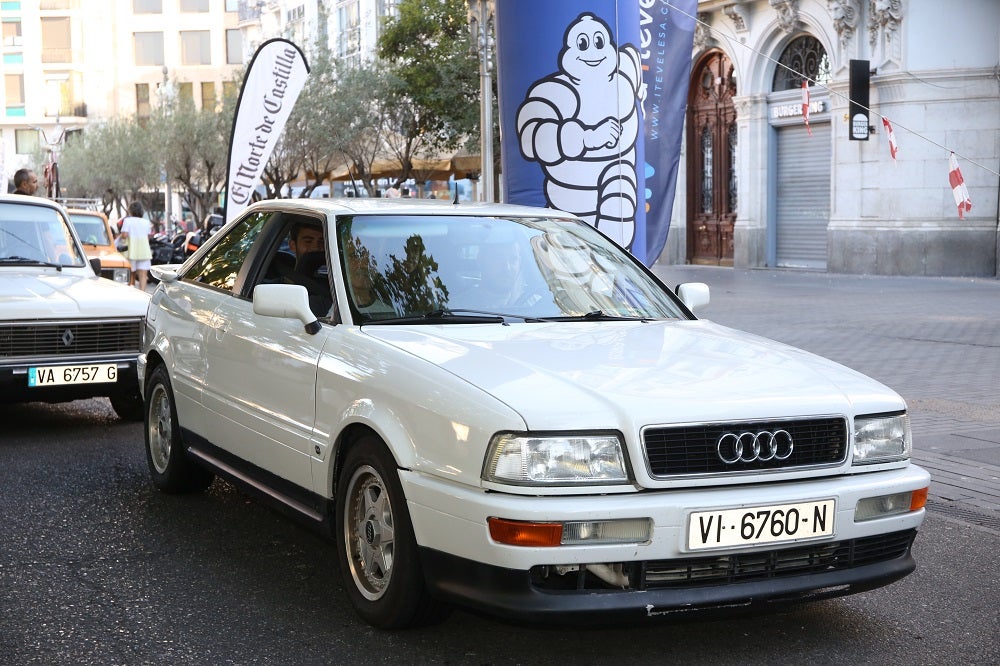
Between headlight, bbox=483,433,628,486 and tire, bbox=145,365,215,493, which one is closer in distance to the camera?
headlight, bbox=483,433,628,486

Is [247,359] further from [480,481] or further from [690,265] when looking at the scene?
[690,265]

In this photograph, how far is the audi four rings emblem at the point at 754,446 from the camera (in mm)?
3912

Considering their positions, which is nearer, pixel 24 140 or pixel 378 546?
pixel 378 546

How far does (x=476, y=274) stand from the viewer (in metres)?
5.12

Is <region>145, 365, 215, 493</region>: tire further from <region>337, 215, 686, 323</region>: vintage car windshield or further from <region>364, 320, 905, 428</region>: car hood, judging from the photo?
<region>364, 320, 905, 428</region>: car hood

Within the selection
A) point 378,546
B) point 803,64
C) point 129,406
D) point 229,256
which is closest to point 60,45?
point 803,64

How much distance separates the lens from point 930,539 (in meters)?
5.74

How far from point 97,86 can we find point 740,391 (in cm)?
9763

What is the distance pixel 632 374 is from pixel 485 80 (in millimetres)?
16283

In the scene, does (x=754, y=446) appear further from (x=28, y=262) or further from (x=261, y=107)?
(x=261, y=107)

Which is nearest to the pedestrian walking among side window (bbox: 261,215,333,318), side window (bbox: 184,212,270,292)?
side window (bbox: 184,212,270,292)

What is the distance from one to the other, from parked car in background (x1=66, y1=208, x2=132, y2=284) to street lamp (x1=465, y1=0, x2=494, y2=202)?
17.7 feet

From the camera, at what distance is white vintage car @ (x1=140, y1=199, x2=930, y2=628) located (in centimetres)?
380

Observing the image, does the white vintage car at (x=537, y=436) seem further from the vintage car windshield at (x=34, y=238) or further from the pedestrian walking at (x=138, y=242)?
the pedestrian walking at (x=138, y=242)
